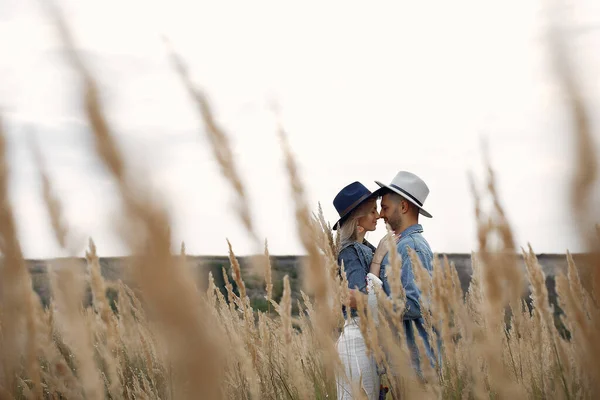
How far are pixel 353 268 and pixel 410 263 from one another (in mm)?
458

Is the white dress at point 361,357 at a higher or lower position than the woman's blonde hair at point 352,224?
lower

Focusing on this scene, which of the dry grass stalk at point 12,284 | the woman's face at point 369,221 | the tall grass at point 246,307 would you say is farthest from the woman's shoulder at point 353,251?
the dry grass stalk at point 12,284

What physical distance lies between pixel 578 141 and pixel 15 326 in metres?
1.01

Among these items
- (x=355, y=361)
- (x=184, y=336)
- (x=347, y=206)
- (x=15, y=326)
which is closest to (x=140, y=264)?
(x=184, y=336)

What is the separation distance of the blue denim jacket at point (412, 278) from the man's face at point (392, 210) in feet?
0.31

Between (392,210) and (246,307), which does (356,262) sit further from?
(246,307)

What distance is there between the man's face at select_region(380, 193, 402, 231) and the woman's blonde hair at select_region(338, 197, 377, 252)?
10 cm

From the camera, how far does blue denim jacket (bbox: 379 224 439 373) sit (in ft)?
9.01

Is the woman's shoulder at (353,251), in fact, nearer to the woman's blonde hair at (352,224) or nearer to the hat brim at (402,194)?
the woman's blonde hair at (352,224)

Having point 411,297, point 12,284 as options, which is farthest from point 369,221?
point 12,284

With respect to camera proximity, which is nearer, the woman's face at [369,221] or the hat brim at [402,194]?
the hat brim at [402,194]

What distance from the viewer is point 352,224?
340 centimetres

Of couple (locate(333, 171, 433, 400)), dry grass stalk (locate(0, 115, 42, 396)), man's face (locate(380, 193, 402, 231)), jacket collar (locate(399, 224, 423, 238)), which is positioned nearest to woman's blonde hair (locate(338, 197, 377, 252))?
couple (locate(333, 171, 433, 400))

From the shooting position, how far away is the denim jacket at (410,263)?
274 centimetres
